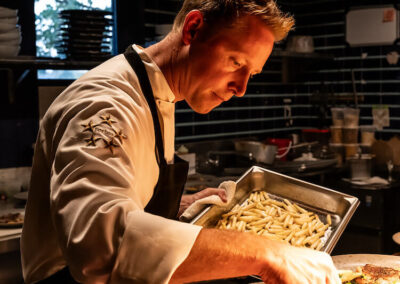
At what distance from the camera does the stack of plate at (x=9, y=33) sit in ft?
10.3

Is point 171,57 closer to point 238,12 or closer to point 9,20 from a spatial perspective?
point 238,12

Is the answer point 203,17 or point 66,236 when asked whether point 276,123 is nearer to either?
point 203,17

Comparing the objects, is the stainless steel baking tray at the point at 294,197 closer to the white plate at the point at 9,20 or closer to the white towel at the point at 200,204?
the white towel at the point at 200,204

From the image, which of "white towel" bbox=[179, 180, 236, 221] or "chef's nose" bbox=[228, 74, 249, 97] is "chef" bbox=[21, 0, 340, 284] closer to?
"chef's nose" bbox=[228, 74, 249, 97]

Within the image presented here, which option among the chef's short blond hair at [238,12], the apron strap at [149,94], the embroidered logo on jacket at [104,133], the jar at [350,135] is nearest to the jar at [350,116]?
the jar at [350,135]

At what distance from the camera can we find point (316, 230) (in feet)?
6.44

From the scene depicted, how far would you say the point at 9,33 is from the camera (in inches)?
128

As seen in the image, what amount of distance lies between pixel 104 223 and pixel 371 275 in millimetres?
1237

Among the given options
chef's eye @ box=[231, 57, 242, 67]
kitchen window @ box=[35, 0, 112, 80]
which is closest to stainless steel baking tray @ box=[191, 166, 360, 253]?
chef's eye @ box=[231, 57, 242, 67]

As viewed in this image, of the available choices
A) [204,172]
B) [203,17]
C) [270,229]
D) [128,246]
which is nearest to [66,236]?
[128,246]

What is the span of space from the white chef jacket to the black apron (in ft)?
0.44

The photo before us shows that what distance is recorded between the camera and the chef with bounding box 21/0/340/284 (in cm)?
101

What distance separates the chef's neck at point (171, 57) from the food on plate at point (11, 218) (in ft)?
6.51

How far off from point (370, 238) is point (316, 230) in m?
2.96
